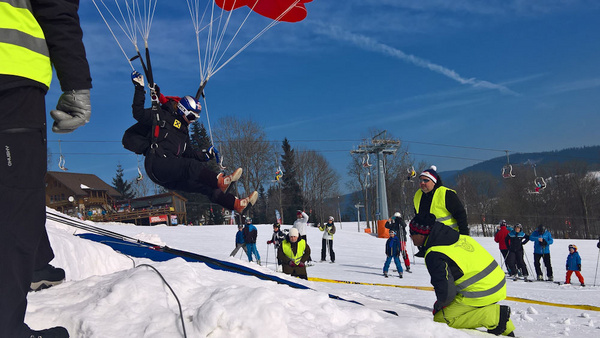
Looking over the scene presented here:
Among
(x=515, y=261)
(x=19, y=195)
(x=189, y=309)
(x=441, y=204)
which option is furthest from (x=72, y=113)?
(x=515, y=261)

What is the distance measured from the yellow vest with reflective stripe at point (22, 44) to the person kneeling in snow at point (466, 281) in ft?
11.5

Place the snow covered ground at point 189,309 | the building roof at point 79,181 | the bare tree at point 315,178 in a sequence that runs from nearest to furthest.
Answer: the snow covered ground at point 189,309 < the building roof at point 79,181 < the bare tree at point 315,178

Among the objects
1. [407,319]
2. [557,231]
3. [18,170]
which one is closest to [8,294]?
[18,170]

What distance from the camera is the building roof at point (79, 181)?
37.7 meters

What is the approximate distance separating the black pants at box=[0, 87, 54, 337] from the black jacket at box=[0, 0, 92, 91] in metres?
0.14

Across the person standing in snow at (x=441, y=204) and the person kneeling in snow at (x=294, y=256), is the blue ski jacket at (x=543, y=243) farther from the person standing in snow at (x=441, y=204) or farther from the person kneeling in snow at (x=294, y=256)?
the person standing in snow at (x=441, y=204)

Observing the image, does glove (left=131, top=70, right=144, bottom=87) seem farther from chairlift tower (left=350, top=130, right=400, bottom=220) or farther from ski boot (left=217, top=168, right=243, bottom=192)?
chairlift tower (left=350, top=130, right=400, bottom=220)

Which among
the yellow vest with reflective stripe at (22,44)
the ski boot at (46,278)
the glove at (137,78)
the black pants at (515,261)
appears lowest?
the black pants at (515,261)

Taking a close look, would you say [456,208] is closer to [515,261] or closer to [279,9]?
[279,9]

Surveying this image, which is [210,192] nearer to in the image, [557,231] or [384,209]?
[384,209]

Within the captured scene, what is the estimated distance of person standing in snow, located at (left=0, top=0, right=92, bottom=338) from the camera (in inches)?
65.2

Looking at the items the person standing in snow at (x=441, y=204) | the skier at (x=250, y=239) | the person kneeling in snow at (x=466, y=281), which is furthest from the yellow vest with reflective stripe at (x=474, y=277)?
the skier at (x=250, y=239)

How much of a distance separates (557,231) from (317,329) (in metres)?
65.5

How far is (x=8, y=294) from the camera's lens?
5.49 feet
